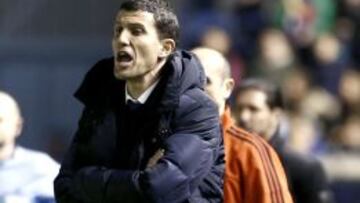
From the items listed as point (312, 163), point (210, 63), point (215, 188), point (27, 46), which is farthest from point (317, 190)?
point (27, 46)

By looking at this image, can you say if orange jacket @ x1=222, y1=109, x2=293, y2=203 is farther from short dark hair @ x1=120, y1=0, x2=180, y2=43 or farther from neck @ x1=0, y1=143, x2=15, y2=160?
neck @ x1=0, y1=143, x2=15, y2=160

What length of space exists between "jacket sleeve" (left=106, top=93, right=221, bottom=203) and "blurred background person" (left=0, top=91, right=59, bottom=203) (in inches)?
76.9

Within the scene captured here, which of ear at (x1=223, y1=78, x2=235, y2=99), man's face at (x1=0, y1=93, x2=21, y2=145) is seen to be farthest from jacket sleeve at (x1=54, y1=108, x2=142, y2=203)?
man's face at (x1=0, y1=93, x2=21, y2=145)

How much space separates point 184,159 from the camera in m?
6.86

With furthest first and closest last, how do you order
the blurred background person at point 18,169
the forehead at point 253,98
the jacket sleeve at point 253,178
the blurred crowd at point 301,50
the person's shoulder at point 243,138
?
1. the blurred crowd at point 301,50
2. the forehead at point 253,98
3. the blurred background person at point 18,169
4. the person's shoulder at point 243,138
5. the jacket sleeve at point 253,178

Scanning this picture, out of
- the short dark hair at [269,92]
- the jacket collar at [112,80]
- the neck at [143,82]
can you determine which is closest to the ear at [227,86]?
the jacket collar at [112,80]

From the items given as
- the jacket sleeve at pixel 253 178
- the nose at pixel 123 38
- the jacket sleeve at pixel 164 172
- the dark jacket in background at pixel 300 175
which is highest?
the nose at pixel 123 38

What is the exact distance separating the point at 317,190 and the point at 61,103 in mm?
6311

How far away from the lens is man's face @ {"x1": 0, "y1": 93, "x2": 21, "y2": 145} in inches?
352

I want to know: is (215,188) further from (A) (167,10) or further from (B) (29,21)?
(B) (29,21)

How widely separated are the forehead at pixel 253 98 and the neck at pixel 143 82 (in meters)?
2.59

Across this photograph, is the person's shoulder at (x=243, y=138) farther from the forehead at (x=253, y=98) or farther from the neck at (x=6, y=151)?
the forehead at (x=253, y=98)

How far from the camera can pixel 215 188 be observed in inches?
281

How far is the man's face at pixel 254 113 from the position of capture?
9352mm
